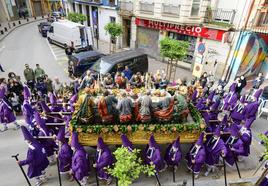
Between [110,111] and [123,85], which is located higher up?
[110,111]

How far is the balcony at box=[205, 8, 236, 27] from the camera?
1480 cm

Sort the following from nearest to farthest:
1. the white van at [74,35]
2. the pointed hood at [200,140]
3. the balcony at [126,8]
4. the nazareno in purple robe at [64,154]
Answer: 1. the nazareno in purple robe at [64,154]
2. the pointed hood at [200,140]
3. the white van at [74,35]
4. the balcony at [126,8]

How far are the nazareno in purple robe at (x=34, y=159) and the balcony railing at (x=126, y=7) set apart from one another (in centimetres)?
1773

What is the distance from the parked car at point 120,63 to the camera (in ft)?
44.8

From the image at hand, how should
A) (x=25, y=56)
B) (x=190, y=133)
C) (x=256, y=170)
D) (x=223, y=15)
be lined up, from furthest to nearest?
(x=25, y=56) < (x=223, y=15) < (x=256, y=170) < (x=190, y=133)

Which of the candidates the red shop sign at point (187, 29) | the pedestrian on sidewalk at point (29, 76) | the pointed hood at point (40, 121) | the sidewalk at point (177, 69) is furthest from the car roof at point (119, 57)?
the pointed hood at point (40, 121)

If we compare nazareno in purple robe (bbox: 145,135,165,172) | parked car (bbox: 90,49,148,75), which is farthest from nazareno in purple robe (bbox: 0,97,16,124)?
nazareno in purple robe (bbox: 145,135,165,172)

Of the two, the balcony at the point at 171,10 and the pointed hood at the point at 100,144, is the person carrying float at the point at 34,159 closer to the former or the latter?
the pointed hood at the point at 100,144

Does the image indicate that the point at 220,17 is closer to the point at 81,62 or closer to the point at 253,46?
the point at 253,46

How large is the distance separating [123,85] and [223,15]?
31.5ft

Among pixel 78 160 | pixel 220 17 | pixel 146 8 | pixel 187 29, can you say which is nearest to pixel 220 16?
pixel 220 17

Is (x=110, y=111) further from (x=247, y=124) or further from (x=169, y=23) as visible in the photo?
(x=169, y=23)

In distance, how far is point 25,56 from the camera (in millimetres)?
21016

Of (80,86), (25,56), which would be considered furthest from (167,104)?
(25,56)
